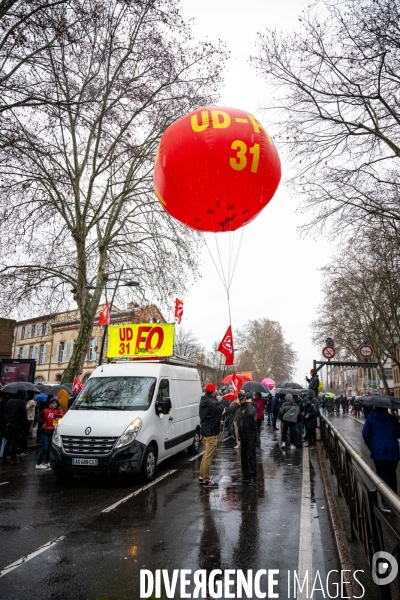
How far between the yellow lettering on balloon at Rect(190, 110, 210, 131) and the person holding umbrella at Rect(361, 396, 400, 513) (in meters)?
4.79

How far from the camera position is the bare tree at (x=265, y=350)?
84.3 meters

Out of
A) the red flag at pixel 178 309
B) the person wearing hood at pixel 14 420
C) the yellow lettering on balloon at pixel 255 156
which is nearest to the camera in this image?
the yellow lettering on balloon at pixel 255 156

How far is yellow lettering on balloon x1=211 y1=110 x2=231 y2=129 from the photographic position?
582 centimetres

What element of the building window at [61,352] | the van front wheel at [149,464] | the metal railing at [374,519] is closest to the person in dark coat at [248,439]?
the van front wheel at [149,464]

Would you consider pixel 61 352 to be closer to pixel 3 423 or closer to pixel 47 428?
pixel 3 423

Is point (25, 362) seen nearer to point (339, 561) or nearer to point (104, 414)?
point (104, 414)

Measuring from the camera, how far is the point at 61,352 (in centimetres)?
5578

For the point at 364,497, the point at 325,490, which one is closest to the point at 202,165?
the point at 364,497

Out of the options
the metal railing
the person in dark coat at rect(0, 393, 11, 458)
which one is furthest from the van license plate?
the metal railing

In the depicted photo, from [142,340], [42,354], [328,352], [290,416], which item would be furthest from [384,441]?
[42,354]

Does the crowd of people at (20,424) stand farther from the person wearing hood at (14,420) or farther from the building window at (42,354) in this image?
the building window at (42,354)

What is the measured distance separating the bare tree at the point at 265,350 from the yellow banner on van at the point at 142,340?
75032mm

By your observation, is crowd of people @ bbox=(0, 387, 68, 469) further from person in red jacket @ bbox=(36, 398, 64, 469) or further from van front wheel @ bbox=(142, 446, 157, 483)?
van front wheel @ bbox=(142, 446, 157, 483)

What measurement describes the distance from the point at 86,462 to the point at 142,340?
3.31 m
